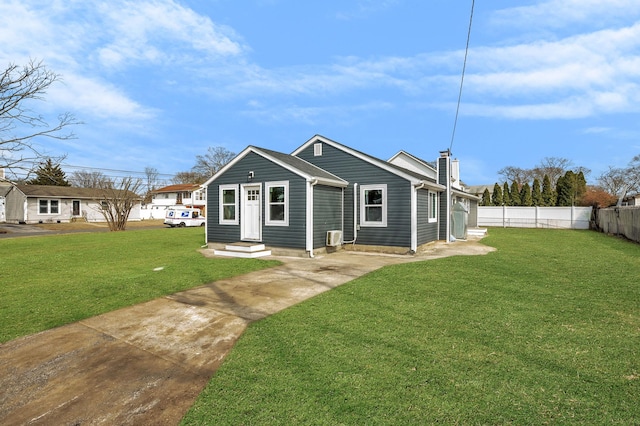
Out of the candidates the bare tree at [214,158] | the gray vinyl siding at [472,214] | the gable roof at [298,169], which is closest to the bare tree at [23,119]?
the gable roof at [298,169]

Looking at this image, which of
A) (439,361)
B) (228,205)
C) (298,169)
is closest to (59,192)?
(228,205)

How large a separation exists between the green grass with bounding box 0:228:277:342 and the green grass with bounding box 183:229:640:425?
304 centimetres

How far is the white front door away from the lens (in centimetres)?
1272

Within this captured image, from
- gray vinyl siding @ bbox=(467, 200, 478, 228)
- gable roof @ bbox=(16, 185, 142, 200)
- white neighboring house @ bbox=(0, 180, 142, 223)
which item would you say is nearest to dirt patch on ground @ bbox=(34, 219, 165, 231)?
white neighboring house @ bbox=(0, 180, 142, 223)

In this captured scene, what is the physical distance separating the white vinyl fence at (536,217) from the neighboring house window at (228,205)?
24.2 meters

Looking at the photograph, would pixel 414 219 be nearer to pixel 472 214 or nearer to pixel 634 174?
pixel 472 214

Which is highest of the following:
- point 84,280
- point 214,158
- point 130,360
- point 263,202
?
point 214,158

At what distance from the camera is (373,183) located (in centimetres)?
1262

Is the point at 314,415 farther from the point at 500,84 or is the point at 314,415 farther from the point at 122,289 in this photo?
the point at 500,84

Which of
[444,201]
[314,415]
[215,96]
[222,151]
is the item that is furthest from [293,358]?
[222,151]

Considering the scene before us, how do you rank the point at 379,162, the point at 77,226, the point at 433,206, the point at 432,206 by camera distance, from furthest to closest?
the point at 77,226 < the point at 433,206 < the point at 432,206 < the point at 379,162

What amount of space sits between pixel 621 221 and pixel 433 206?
38.3 ft

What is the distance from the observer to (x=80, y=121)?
716 cm

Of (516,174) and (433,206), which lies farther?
(516,174)
